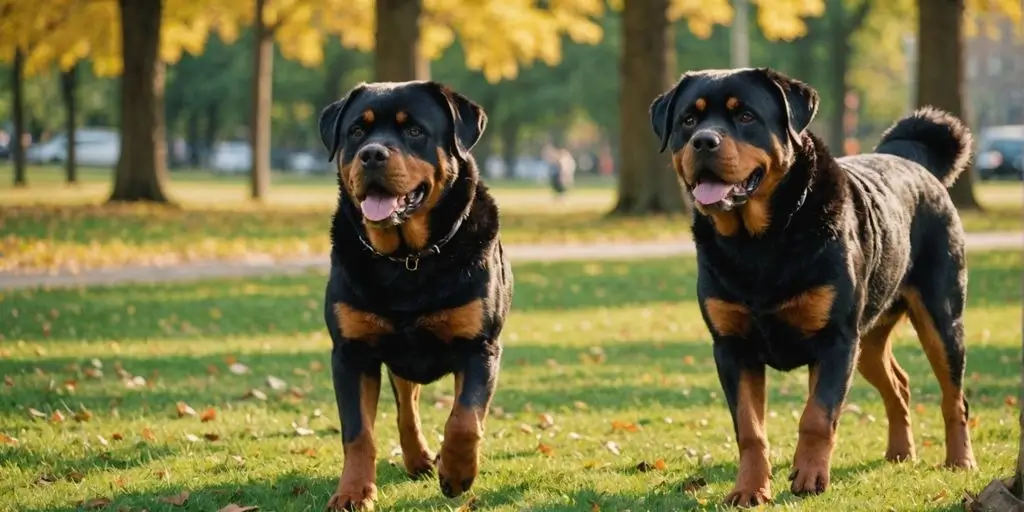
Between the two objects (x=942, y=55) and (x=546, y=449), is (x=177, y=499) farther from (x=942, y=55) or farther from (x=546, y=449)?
(x=942, y=55)

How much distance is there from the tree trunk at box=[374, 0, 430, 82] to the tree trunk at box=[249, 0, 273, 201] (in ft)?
31.4

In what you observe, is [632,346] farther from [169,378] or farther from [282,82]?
[282,82]

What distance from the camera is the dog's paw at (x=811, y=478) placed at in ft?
19.1

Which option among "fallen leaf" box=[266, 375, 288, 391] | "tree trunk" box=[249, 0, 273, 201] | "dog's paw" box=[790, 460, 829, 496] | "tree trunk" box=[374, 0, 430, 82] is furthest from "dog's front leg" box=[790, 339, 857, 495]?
"tree trunk" box=[249, 0, 273, 201]

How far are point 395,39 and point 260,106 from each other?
1085 cm

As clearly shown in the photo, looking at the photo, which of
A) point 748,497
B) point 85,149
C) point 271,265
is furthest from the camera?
point 85,149

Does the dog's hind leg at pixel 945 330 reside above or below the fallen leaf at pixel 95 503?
above

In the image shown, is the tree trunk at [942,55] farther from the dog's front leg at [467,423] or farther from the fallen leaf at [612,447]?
the dog's front leg at [467,423]

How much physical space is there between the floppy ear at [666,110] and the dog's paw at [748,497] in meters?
1.57

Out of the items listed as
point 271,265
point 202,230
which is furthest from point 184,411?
point 202,230

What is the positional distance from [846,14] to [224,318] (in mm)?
44618

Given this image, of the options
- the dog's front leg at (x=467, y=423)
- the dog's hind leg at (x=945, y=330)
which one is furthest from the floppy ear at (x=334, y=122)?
the dog's hind leg at (x=945, y=330)

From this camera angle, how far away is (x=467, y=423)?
5855 mm

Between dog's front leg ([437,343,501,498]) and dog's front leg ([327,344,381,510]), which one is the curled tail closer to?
dog's front leg ([437,343,501,498])
